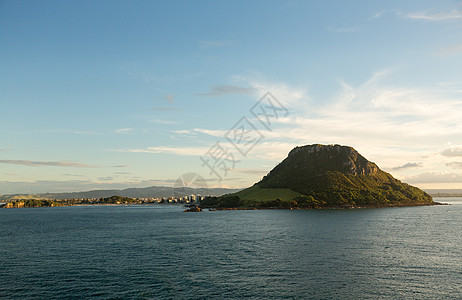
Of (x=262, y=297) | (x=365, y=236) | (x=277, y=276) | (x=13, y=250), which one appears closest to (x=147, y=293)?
(x=262, y=297)

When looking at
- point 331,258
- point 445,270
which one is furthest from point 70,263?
point 445,270

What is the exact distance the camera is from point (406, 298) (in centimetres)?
4934

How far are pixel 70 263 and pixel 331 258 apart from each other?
61067 mm

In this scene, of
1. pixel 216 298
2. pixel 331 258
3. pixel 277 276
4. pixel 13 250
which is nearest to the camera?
pixel 216 298

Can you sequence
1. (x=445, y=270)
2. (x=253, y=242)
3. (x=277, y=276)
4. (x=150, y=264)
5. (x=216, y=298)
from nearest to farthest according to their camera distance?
1. (x=216, y=298)
2. (x=277, y=276)
3. (x=445, y=270)
4. (x=150, y=264)
5. (x=253, y=242)

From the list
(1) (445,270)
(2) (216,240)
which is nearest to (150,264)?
(2) (216,240)

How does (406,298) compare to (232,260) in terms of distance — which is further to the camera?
(232,260)

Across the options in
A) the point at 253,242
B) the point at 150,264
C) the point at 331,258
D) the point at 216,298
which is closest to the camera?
the point at 216,298

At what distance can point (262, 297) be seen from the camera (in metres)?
49.2

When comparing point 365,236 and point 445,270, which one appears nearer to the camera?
point 445,270

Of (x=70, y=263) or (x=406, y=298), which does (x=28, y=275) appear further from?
(x=406, y=298)

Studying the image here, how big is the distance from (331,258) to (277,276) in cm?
2152

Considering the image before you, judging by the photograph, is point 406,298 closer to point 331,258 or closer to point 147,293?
point 331,258

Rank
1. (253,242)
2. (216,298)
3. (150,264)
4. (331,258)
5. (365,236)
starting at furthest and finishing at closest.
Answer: (365,236), (253,242), (331,258), (150,264), (216,298)
